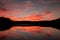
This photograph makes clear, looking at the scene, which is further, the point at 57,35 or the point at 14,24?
the point at 57,35

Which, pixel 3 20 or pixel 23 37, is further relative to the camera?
pixel 23 37

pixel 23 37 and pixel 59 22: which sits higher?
pixel 59 22

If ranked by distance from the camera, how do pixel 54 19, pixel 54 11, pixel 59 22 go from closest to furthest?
pixel 59 22 < pixel 54 19 < pixel 54 11

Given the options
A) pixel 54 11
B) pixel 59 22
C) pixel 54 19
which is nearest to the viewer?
pixel 59 22

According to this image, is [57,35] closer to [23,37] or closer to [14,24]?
[23,37]

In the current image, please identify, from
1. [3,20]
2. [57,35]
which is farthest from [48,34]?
[3,20]

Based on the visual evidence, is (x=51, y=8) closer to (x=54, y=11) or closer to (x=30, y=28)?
(x=54, y=11)

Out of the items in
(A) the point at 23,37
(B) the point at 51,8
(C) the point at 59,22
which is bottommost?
(A) the point at 23,37

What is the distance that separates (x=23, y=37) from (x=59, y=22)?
84 centimetres

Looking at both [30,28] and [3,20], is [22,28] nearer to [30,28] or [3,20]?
[30,28]

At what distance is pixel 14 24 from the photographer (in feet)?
10.0

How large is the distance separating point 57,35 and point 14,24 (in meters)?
0.77

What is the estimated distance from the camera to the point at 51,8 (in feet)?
11.1

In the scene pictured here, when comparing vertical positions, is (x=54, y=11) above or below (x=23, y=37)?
above
